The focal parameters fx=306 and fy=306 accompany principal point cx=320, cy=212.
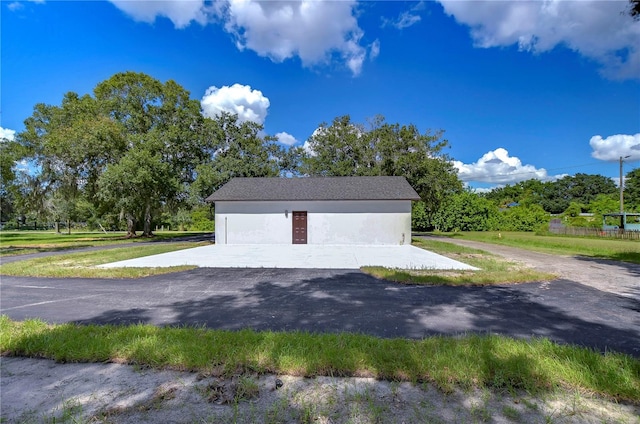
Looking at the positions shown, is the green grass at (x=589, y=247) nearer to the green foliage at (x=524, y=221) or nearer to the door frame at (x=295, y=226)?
the door frame at (x=295, y=226)

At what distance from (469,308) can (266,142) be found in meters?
24.8

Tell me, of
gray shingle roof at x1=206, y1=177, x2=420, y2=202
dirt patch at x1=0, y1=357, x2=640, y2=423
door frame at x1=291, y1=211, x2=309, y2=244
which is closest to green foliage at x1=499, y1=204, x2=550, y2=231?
gray shingle roof at x1=206, y1=177, x2=420, y2=202

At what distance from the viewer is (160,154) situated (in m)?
23.2

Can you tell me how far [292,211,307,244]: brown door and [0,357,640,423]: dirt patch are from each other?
15.4m

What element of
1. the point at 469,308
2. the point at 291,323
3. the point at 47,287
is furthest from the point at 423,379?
the point at 47,287

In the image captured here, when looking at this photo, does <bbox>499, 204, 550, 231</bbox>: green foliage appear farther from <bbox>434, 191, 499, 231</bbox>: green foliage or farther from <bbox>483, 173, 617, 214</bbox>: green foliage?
<bbox>483, 173, 617, 214</bbox>: green foliage

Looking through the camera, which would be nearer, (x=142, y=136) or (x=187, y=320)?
(x=187, y=320)

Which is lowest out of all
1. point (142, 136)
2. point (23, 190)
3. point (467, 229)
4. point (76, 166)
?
point (467, 229)

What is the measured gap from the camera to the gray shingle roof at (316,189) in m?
18.2

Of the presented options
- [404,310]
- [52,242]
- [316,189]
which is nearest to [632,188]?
[316,189]

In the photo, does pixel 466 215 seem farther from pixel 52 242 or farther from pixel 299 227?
pixel 52 242

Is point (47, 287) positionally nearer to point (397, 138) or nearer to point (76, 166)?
point (76, 166)

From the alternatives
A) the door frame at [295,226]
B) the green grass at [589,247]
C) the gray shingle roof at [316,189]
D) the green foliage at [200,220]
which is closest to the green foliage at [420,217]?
the green grass at [589,247]

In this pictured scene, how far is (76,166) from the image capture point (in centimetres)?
2178
